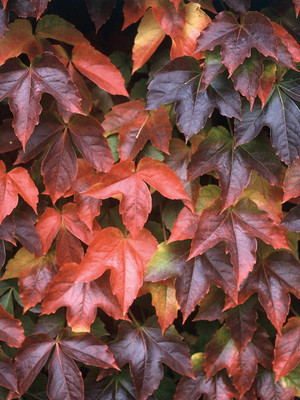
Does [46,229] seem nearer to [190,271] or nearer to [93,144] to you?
[93,144]

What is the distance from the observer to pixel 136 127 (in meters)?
1.08

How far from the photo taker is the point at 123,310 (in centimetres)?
100

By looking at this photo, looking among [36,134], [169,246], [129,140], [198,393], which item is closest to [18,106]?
[36,134]

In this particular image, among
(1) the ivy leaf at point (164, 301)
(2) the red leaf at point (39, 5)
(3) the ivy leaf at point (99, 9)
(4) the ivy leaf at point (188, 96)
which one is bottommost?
(1) the ivy leaf at point (164, 301)

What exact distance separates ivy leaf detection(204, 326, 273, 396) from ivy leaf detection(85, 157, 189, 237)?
1.42 ft

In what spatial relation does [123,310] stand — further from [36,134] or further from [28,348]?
[36,134]

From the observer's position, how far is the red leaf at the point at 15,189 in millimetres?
993

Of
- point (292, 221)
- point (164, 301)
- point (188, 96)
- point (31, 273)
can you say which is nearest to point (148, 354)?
point (164, 301)

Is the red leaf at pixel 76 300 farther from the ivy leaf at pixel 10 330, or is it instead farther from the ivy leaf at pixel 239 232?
the ivy leaf at pixel 239 232

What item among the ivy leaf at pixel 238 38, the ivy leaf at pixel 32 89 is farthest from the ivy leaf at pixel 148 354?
the ivy leaf at pixel 238 38

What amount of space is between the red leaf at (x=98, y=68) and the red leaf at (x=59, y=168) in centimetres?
16

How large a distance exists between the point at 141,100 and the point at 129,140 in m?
0.14

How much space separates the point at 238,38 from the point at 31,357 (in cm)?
88

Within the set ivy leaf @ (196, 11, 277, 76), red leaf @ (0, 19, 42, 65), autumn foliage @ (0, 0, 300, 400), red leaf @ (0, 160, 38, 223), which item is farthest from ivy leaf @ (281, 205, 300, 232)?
red leaf @ (0, 19, 42, 65)
